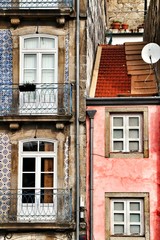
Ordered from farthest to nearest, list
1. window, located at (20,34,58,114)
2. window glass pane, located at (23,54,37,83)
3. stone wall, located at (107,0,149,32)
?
1. stone wall, located at (107,0,149,32)
2. window glass pane, located at (23,54,37,83)
3. window, located at (20,34,58,114)

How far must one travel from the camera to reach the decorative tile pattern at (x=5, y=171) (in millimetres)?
19016

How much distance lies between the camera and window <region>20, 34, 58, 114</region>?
765 inches

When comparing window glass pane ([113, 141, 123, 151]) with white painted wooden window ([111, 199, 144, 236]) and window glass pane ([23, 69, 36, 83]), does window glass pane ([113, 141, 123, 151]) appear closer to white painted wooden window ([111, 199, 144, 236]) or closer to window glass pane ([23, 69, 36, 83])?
white painted wooden window ([111, 199, 144, 236])

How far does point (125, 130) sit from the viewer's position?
19.7 metres

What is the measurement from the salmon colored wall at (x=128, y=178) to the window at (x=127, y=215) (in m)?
0.16

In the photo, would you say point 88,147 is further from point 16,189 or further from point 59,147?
point 16,189

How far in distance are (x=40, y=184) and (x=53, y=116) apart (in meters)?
2.20

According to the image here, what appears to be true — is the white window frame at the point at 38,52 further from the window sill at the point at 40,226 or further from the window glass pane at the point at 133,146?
the window sill at the point at 40,226

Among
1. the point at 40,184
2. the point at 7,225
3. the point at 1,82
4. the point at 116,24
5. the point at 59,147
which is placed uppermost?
the point at 116,24

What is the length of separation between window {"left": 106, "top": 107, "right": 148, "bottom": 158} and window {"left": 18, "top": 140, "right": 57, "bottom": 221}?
191cm

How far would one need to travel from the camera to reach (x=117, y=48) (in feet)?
80.3

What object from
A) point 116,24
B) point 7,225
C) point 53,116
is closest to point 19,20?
point 53,116

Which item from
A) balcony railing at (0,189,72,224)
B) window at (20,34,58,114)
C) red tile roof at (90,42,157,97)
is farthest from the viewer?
red tile roof at (90,42,157,97)

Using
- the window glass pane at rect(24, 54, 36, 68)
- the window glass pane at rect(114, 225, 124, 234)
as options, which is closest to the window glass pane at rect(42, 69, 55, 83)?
the window glass pane at rect(24, 54, 36, 68)
